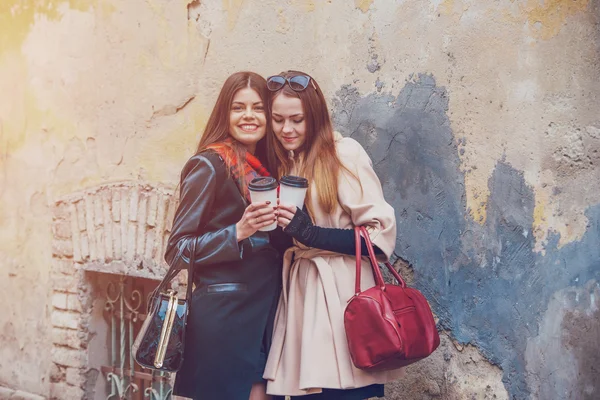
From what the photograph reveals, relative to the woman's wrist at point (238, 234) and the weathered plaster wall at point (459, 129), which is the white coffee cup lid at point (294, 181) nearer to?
the woman's wrist at point (238, 234)

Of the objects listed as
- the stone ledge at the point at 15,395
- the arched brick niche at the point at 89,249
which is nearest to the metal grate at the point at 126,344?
the arched brick niche at the point at 89,249

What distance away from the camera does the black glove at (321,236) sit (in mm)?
2428

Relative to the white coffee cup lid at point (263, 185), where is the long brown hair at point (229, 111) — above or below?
above

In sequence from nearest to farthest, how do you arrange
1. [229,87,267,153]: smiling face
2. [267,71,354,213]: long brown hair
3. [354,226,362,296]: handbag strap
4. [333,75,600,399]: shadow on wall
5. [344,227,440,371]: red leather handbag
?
[344,227,440,371]: red leather handbag, [354,226,362,296]: handbag strap, [267,71,354,213]: long brown hair, [229,87,267,153]: smiling face, [333,75,600,399]: shadow on wall

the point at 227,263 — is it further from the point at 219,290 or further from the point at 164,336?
the point at 164,336

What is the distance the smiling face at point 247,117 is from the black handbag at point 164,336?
1.41 ft

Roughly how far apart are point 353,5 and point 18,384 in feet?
10.4

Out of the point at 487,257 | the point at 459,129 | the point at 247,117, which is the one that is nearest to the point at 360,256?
the point at 247,117

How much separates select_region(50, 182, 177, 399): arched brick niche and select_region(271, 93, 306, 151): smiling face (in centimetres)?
144

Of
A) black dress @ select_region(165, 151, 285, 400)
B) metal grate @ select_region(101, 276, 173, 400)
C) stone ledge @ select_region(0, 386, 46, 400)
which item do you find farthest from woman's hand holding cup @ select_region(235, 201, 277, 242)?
stone ledge @ select_region(0, 386, 46, 400)

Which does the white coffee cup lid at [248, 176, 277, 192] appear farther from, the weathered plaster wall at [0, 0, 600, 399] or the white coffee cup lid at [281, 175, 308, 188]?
the weathered plaster wall at [0, 0, 600, 399]

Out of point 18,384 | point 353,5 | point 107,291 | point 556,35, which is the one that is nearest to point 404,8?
point 353,5

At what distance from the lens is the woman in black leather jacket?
→ 260 cm

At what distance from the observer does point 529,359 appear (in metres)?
2.91
